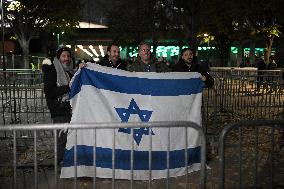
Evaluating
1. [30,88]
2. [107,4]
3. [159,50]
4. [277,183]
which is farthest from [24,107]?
[159,50]

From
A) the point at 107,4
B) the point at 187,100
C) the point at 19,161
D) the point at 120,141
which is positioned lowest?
the point at 19,161

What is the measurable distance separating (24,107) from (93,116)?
224 inches

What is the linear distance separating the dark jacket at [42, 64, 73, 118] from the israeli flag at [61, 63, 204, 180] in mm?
535

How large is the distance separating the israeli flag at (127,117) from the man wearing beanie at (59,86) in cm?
61

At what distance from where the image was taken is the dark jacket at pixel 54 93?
22.5 feet

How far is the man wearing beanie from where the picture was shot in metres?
6.91

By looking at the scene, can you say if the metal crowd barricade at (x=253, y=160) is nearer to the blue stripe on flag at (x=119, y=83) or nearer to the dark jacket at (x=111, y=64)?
the blue stripe on flag at (x=119, y=83)

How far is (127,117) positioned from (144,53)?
141cm

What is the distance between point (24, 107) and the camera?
37.6 feet

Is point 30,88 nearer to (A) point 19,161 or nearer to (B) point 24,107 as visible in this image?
(B) point 24,107

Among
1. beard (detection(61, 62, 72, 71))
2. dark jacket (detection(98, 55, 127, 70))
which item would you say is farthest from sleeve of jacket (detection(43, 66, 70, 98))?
dark jacket (detection(98, 55, 127, 70))

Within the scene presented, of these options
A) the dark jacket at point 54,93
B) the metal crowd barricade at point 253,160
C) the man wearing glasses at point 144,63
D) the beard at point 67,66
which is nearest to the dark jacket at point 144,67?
the man wearing glasses at point 144,63

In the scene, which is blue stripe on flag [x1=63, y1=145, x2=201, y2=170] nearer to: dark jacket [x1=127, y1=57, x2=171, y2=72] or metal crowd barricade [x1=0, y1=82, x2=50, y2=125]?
dark jacket [x1=127, y1=57, x2=171, y2=72]

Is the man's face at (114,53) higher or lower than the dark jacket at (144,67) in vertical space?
higher
